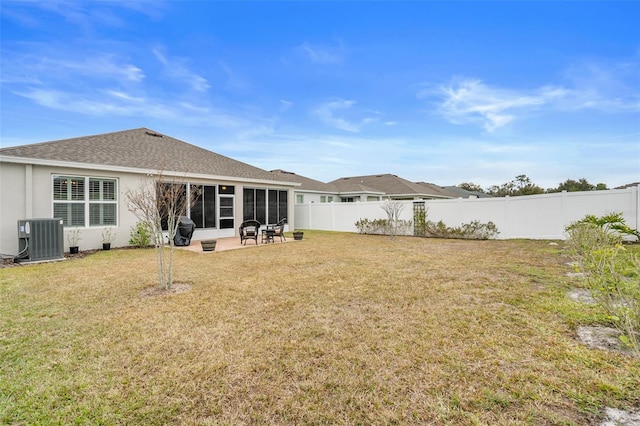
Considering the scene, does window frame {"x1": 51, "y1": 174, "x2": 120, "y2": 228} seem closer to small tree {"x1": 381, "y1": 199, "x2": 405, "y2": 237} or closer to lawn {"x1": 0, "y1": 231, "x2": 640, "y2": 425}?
lawn {"x1": 0, "y1": 231, "x2": 640, "y2": 425}

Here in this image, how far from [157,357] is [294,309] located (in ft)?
6.59

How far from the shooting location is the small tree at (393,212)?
1578cm

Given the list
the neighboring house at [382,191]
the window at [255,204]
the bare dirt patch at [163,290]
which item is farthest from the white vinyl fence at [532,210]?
the bare dirt patch at [163,290]

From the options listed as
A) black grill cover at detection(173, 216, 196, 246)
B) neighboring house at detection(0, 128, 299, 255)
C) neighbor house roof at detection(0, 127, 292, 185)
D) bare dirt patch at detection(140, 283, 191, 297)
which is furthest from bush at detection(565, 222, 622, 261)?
black grill cover at detection(173, 216, 196, 246)

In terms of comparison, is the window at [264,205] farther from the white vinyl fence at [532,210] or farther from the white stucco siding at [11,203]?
the white stucco siding at [11,203]

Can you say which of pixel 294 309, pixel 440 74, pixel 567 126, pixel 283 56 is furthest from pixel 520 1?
pixel 294 309

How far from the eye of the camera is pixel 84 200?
1029 centimetres

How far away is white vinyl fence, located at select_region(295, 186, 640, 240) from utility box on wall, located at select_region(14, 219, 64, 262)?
14482 mm

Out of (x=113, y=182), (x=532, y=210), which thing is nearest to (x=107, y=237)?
(x=113, y=182)

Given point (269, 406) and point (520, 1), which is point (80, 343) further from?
point (520, 1)

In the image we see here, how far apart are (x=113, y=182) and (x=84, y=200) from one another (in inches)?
45.9

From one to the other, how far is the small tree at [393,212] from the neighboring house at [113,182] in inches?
255

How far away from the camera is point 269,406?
2367mm

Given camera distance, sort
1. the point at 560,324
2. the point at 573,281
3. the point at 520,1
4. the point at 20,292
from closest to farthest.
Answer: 1. the point at 560,324
2. the point at 20,292
3. the point at 573,281
4. the point at 520,1
